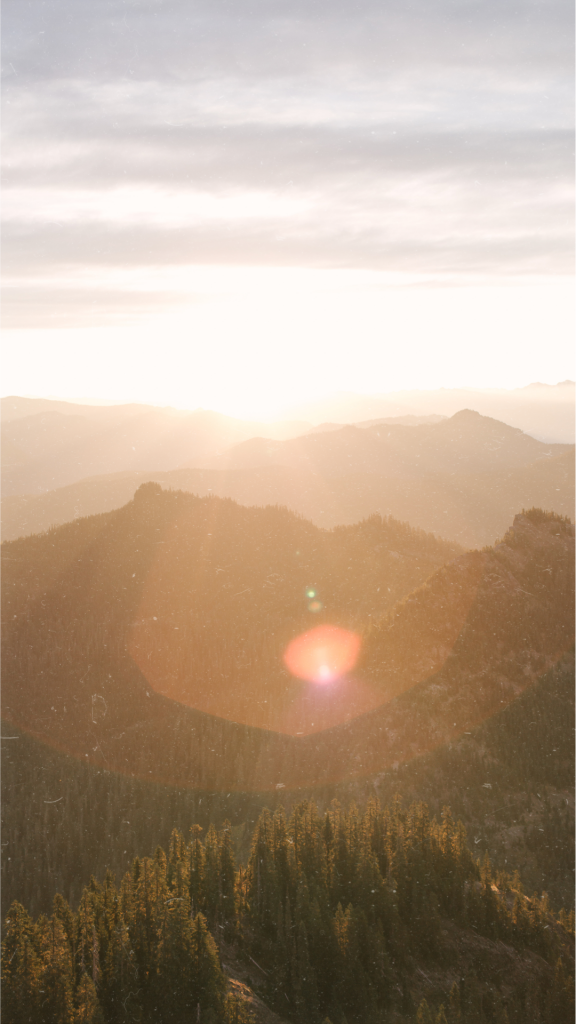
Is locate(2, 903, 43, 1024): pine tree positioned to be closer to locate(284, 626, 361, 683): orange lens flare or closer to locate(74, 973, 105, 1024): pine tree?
locate(74, 973, 105, 1024): pine tree

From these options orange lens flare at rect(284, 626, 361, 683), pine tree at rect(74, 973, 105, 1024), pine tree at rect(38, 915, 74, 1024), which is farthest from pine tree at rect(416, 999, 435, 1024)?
orange lens flare at rect(284, 626, 361, 683)

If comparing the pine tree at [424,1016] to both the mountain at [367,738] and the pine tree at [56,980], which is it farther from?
the mountain at [367,738]

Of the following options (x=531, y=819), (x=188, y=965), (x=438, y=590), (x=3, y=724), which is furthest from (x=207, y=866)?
(x=3, y=724)

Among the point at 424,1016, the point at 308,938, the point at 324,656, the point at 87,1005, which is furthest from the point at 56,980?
the point at 324,656

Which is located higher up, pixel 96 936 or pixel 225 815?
pixel 96 936

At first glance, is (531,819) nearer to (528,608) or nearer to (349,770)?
(349,770)

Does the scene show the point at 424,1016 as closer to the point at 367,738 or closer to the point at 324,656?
the point at 367,738

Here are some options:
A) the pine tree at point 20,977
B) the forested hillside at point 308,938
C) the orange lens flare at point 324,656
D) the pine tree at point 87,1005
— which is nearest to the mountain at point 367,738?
the orange lens flare at point 324,656
